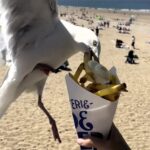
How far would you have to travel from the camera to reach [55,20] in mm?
4020

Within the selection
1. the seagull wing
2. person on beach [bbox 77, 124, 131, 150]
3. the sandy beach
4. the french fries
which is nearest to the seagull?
the seagull wing

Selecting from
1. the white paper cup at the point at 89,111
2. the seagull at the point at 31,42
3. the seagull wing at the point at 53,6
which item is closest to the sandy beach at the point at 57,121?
the seagull at the point at 31,42

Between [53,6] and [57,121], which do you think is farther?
[57,121]

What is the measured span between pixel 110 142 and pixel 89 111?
19 centimetres

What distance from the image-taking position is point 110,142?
78.5 inches

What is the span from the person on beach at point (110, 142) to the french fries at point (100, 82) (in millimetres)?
173

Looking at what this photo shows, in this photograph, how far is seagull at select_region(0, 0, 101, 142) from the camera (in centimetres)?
387

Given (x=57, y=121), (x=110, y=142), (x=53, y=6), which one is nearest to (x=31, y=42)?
(x=53, y=6)

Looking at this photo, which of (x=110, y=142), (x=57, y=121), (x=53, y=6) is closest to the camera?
(x=110, y=142)

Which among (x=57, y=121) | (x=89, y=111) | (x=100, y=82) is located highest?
(x=100, y=82)

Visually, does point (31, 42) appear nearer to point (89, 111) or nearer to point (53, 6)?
point (53, 6)

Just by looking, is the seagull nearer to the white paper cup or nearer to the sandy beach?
the white paper cup

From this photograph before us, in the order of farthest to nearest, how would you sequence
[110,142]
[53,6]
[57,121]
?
[57,121] → [53,6] → [110,142]

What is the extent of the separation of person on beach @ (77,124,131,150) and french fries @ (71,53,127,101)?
17 centimetres
